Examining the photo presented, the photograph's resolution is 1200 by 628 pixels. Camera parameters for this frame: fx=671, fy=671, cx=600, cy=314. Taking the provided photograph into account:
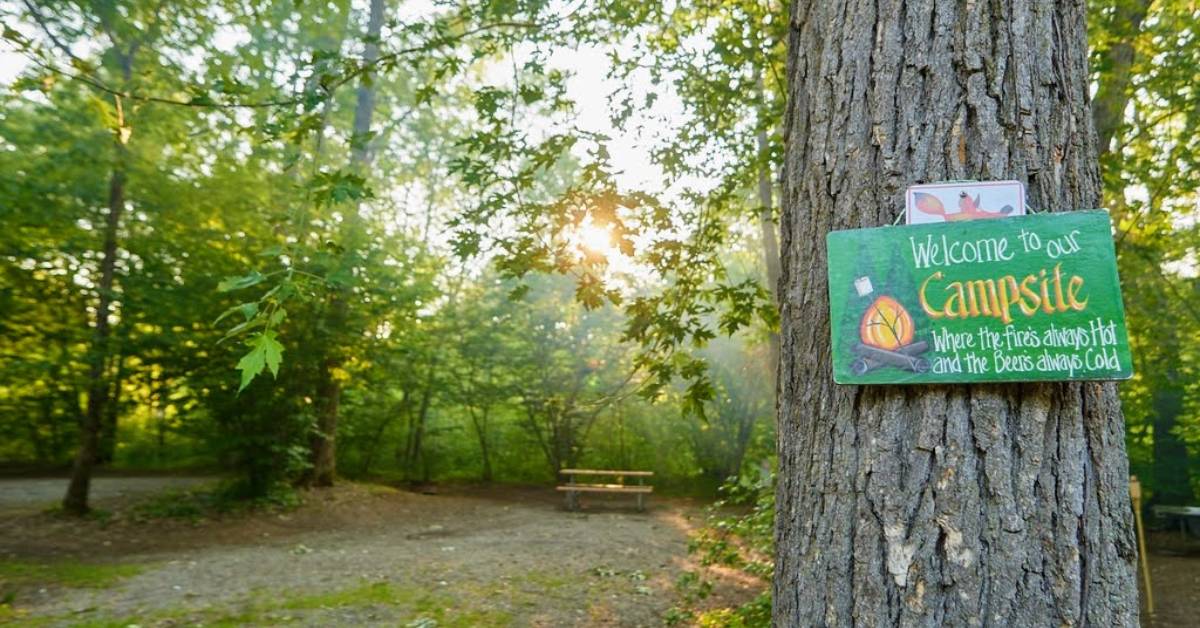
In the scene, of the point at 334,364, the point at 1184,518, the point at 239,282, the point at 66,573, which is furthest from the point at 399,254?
the point at 1184,518

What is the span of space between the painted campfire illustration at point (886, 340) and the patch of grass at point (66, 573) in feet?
21.6

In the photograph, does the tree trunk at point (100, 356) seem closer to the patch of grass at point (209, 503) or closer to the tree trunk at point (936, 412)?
the patch of grass at point (209, 503)

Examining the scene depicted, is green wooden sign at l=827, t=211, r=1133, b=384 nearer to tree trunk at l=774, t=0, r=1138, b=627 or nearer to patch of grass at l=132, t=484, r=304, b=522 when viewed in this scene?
tree trunk at l=774, t=0, r=1138, b=627

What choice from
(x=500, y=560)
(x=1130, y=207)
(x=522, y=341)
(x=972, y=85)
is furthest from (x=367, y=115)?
(x=972, y=85)

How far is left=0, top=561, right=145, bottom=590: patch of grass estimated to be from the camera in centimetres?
551

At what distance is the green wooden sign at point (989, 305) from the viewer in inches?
41.8

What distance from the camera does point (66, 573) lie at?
5.84m

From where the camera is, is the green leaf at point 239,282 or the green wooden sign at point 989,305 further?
the green leaf at point 239,282

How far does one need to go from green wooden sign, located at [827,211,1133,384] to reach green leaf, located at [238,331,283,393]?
133 cm

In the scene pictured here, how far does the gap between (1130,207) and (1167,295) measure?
366 cm

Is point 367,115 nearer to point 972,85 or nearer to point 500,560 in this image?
point 500,560

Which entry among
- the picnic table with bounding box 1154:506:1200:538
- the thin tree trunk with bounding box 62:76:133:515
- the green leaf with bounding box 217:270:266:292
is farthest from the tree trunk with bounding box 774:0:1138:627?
the picnic table with bounding box 1154:506:1200:538

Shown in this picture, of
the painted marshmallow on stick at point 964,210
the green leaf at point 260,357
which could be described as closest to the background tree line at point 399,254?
the green leaf at point 260,357

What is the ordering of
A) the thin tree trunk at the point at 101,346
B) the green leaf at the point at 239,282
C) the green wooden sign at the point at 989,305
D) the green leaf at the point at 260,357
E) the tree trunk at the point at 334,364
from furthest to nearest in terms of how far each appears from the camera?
the tree trunk at the point at 334,364, the thin tree trunk at the point at 101,346, the green leaf at the point at 239,282, the green leaf at the point at 260,357, the green wooden sign at the point at 989,305
